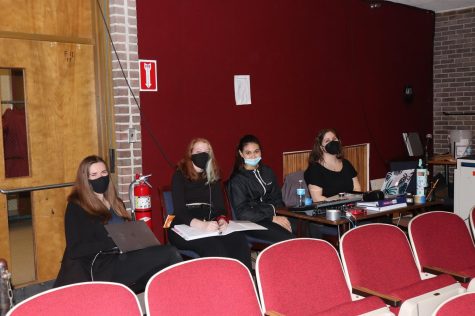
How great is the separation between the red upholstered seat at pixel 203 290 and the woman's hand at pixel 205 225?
1537 mm

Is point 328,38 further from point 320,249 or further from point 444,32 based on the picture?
point 320,249

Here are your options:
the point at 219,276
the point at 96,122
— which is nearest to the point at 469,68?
the point at 96,122

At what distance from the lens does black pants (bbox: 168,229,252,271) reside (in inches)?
145

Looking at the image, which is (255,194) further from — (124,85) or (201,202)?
(124,85)

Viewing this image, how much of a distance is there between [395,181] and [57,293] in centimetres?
287

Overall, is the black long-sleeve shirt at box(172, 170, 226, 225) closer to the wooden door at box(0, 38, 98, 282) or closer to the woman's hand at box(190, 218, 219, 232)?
the woman's hand at box(190, 218, 219, 232)

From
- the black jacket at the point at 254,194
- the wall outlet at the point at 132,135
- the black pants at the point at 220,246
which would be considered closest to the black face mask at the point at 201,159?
the black jacket at the point at 254,194

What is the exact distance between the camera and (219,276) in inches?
85.0

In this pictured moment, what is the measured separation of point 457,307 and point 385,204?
1975 millimetres

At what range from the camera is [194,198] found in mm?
4113

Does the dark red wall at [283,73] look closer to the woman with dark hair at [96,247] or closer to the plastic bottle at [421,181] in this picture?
the woman with dark hair at [96,247]

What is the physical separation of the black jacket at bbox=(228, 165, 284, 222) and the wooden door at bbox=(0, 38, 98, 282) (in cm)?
131

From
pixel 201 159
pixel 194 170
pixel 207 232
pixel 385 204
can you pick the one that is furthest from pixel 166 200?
pixel 385 204

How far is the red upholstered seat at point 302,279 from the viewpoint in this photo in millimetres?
2309
